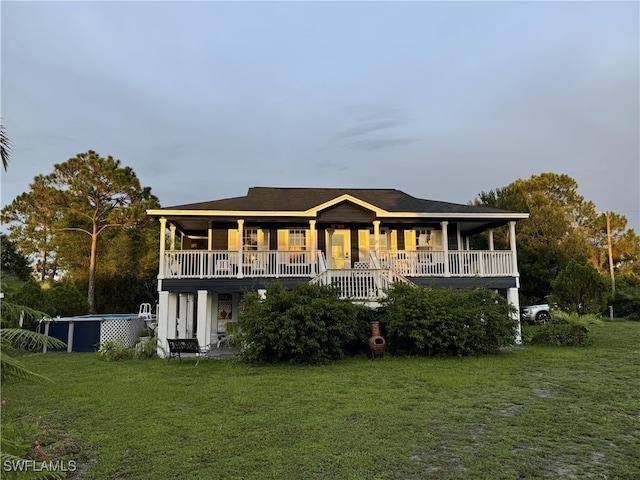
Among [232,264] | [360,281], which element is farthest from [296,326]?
[232,264]

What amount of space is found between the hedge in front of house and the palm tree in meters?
9.83

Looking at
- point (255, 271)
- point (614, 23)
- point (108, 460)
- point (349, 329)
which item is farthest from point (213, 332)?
point (614, 23)

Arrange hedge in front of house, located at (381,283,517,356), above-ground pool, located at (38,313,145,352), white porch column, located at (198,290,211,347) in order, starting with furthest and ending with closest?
above-ground pool, located at (38,313,145,352) → white porch column, located at (198,290,211,347) → hedge in front of house, located at (381,283,517,356)

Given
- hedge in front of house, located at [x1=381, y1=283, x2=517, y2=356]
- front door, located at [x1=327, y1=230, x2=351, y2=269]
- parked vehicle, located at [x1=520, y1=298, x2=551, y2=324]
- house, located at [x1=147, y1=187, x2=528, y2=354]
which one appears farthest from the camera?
parked vehicle, located at [x1=520, y1=298, x2=551, y2=324]

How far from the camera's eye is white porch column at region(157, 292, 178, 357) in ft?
43.6

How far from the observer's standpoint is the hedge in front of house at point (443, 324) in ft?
36.8

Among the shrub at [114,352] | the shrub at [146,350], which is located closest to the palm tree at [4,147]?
the shrub at [114,352]

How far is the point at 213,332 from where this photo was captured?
1683cm

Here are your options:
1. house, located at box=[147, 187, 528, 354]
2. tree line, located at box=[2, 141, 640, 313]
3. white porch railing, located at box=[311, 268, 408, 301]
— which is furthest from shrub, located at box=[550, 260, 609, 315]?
white porch railing, located at box=[311, 268, 408, 301]

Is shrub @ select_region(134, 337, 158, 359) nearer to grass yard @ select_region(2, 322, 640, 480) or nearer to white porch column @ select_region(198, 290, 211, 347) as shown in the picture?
white porch column @ select_region(198, 290, 211, 347)

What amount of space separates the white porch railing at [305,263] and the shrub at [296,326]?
329 cm

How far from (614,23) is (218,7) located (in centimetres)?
1286

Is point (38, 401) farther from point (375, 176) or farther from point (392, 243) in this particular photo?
point (375, 176)

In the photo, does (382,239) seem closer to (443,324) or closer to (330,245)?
(330,245)
